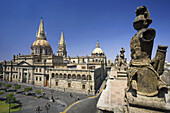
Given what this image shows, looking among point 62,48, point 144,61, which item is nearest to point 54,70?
point 62,48

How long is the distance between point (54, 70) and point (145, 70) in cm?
2983

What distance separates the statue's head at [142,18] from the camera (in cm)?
318

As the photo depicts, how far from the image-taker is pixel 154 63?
3.03 meters

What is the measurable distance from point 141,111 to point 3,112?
20.9 m

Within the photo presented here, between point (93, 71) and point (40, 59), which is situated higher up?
point (40, 59)

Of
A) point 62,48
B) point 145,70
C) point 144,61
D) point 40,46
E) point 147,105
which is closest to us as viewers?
point 147,105

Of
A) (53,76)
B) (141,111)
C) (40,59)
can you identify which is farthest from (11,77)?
(141,111)

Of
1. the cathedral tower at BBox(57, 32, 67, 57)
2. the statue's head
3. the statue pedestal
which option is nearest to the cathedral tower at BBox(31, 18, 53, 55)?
the cathedral tower at BBox(57, 32, 67, 57)

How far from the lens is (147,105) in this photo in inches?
105

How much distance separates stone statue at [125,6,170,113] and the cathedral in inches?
865

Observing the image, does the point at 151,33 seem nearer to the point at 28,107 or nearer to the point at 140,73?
the point at 140,73

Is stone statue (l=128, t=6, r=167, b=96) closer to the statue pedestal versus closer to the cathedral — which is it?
the statue pedestal

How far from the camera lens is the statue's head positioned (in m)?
3.18

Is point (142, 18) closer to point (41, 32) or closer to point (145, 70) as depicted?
point (145, 70)
